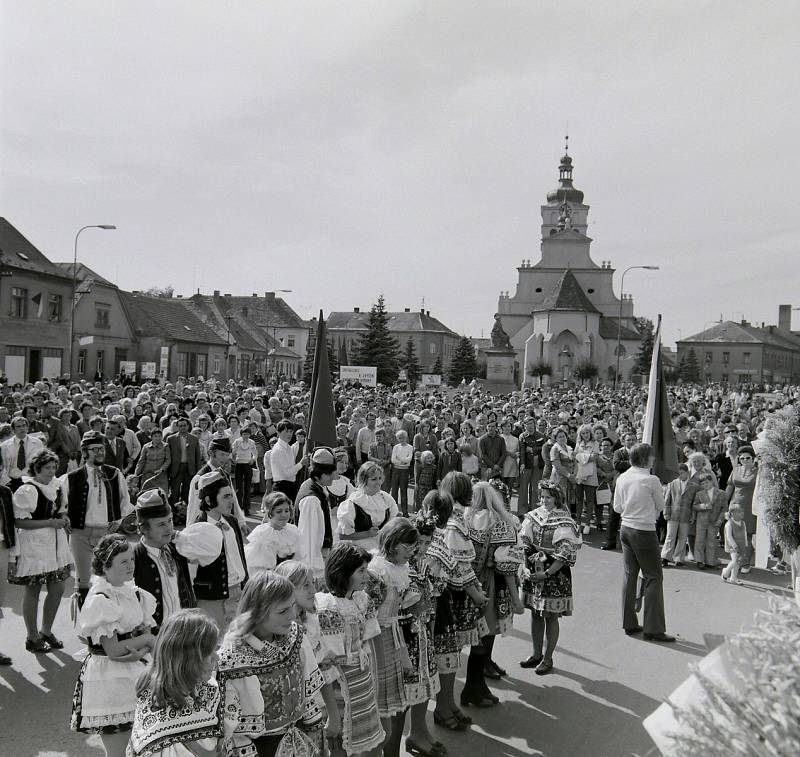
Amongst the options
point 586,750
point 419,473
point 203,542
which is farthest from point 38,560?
point 419,473

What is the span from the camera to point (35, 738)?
473cm

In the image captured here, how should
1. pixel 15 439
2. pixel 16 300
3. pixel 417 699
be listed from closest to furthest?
pixel 417 699 → pixel 15 439 → pixel 16 300

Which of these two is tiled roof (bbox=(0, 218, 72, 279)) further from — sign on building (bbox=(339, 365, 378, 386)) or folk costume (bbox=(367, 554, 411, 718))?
folk costume (bbox=(367, 554, 411, 718))

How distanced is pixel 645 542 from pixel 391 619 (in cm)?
378

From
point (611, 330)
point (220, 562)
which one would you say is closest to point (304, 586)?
point (220, 562)

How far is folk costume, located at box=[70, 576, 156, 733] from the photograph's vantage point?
138 inches

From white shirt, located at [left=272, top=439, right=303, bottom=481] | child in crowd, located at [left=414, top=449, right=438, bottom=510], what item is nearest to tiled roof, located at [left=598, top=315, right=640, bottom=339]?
child in crowd, located at [left=414, top=449, right=438, bottom=510]

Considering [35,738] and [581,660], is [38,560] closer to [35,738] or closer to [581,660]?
[35,738]

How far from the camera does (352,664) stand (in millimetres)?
3896

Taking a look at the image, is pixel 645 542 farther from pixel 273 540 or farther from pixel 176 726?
pixel 176 726

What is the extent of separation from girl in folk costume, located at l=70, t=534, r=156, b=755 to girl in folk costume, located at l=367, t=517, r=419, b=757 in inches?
53.3

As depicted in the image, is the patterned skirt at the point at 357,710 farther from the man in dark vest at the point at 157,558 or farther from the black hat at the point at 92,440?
the black hat at the point at 92,440

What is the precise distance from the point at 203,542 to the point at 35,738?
5.62ft

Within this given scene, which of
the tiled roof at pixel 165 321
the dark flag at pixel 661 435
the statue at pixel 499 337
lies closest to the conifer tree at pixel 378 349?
the tiled roof at pixel 165 321
